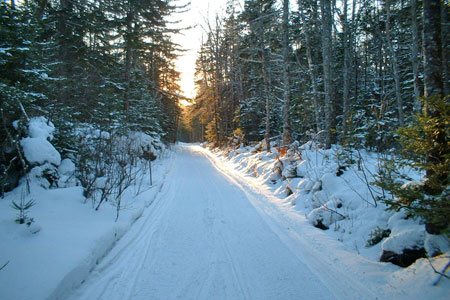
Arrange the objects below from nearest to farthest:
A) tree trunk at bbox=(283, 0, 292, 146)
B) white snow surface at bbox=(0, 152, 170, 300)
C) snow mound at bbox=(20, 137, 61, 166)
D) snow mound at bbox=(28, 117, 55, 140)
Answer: white snow surface at bbox=(0, 152, 170, 300) < snow mound at bbox=(20, 137, 61, 166) < snow mound at bbox=(28, 117, 55, 140) < tree trunk at bbox=(283, 0, 292, 146)

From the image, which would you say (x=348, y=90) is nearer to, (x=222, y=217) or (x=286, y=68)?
(x=286, y=68)

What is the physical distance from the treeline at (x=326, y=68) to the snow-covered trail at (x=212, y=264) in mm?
3157

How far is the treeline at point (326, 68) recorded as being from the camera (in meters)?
7.83

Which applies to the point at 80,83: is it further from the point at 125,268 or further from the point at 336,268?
the point at 336,268

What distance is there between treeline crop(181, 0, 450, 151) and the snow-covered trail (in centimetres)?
316

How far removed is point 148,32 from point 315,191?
1319 cm

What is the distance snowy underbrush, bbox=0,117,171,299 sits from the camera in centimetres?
254

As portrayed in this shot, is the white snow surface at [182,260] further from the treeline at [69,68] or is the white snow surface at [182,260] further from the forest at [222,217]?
the treeline at [69,68]

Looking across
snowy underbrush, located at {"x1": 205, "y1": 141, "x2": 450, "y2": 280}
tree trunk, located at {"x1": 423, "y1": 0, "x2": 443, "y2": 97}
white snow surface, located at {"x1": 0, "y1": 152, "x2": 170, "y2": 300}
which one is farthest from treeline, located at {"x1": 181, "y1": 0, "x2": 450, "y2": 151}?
white snow surface, located at {"x1": 0, "y1": 152, "x2": 170, "y2": 300}

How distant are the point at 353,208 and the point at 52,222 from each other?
5.74 metres

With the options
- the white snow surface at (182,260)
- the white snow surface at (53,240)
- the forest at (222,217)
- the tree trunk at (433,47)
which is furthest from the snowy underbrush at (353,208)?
the white snow surface at (53,240)

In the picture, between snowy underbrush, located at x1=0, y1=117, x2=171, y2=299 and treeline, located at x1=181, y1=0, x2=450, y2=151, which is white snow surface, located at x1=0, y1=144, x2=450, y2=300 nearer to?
snowy underbrush, located at x1=0, y1=117, x2=171, y2=299

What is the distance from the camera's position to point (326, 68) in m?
9.23

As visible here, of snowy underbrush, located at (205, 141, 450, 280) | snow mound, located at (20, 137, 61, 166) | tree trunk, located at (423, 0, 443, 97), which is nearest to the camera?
snowy underbrush, located at (205, 141, 450, 280)
